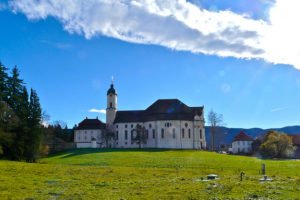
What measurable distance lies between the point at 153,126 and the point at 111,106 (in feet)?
54.8

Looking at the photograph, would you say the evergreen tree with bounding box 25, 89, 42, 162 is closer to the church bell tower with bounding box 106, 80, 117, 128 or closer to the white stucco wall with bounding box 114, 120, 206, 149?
the white stucco wall with bounding box 114, 120, 206, 149

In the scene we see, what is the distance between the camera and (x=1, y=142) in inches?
1980

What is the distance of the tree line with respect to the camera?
5266 cm

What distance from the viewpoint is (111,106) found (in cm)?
11769

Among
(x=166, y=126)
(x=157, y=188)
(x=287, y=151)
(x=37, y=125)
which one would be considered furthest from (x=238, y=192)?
(x=166, y=126)

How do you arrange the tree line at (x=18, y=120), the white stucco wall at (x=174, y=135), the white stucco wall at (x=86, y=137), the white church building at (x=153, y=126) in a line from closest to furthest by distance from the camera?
the tree line at (x=18, y=120) < the white stucco wall at (x=174, y=135) < the white church building at (x=153, y=126) < the white stucco wall at (x=86, y=137)

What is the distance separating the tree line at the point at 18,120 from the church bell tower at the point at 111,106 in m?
52.1

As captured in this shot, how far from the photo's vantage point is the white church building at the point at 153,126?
107500 mm

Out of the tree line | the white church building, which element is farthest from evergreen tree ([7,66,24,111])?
the white church building

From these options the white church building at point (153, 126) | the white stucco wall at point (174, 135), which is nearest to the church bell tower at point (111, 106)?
the white church building at point (153, 126)

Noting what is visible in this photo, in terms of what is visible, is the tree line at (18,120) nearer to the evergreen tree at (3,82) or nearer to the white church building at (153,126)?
the evergreen tree at (3,82)

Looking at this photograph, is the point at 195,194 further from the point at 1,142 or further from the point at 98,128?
the point at 98,128

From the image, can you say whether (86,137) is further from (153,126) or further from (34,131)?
(34,131)

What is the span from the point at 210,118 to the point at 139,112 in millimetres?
24265
